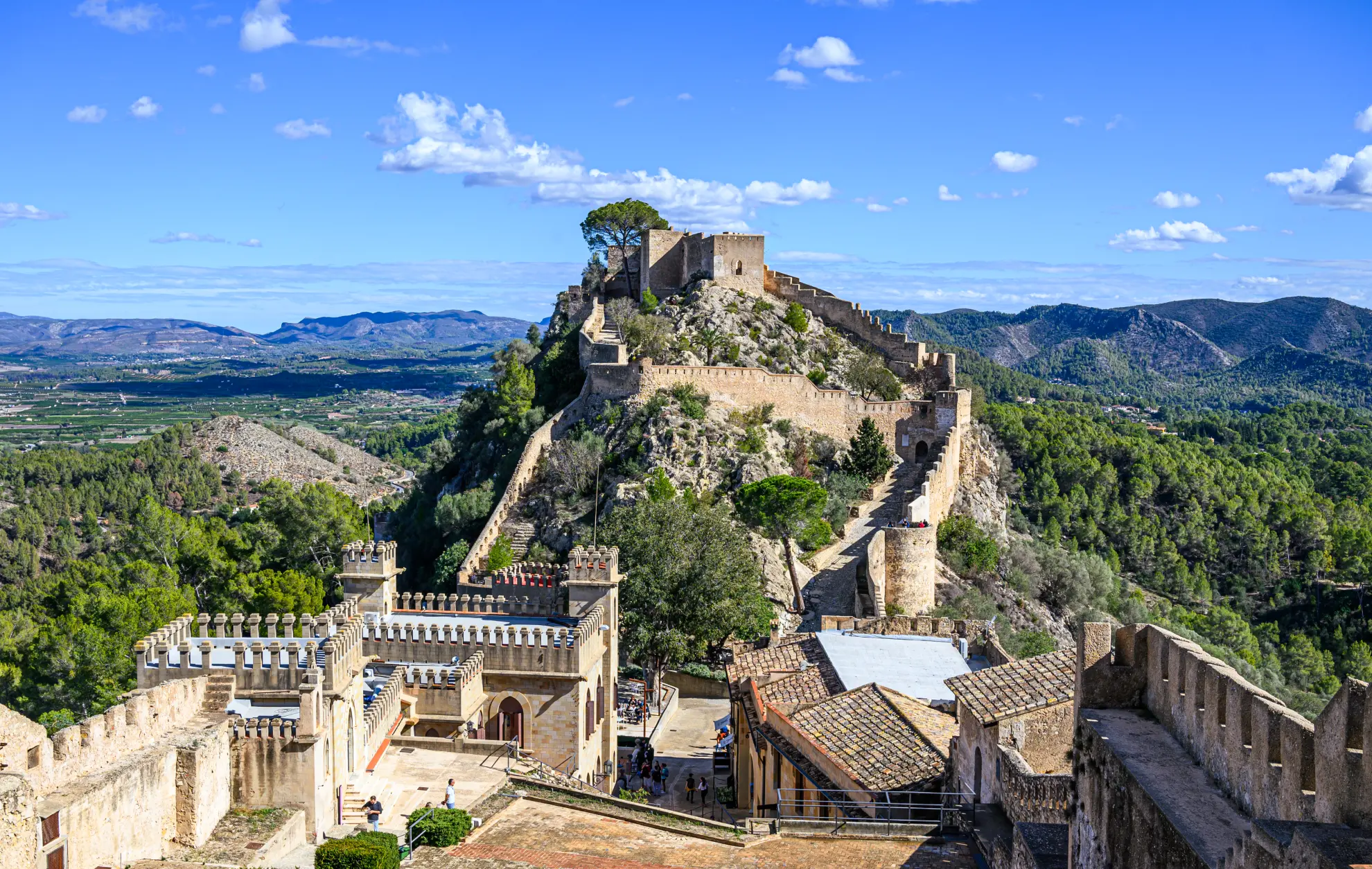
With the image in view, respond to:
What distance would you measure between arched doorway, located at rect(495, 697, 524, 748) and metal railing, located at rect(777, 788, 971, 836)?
6.16 metres

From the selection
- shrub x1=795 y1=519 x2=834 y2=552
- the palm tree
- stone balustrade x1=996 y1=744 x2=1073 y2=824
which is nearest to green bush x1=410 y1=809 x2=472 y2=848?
stone balustrade x1=996 y1=744 x2=1073 y2=824

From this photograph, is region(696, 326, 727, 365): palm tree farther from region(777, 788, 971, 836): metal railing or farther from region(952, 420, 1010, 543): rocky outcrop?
region(777, 788, 971, 836): metal railing

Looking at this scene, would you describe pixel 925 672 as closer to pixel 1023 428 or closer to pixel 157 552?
pixel 157 552

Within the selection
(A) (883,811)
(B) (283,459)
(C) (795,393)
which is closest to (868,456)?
(C) (795,393)

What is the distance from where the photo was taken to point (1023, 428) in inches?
2628

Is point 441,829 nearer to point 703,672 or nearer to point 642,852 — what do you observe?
point 642,852

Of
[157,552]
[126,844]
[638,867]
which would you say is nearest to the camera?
[126,844]

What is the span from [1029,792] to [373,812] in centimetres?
880

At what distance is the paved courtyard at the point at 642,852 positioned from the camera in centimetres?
1565

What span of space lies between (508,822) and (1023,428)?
176ft

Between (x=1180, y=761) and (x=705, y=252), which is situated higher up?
(x=705, y=252)

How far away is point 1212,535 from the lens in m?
66.9

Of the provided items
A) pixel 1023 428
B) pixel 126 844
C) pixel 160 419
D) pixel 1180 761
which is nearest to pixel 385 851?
pixel 126 844

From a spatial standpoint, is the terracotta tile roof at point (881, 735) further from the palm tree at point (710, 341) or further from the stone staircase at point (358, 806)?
the palm tree at point (710, 341)
